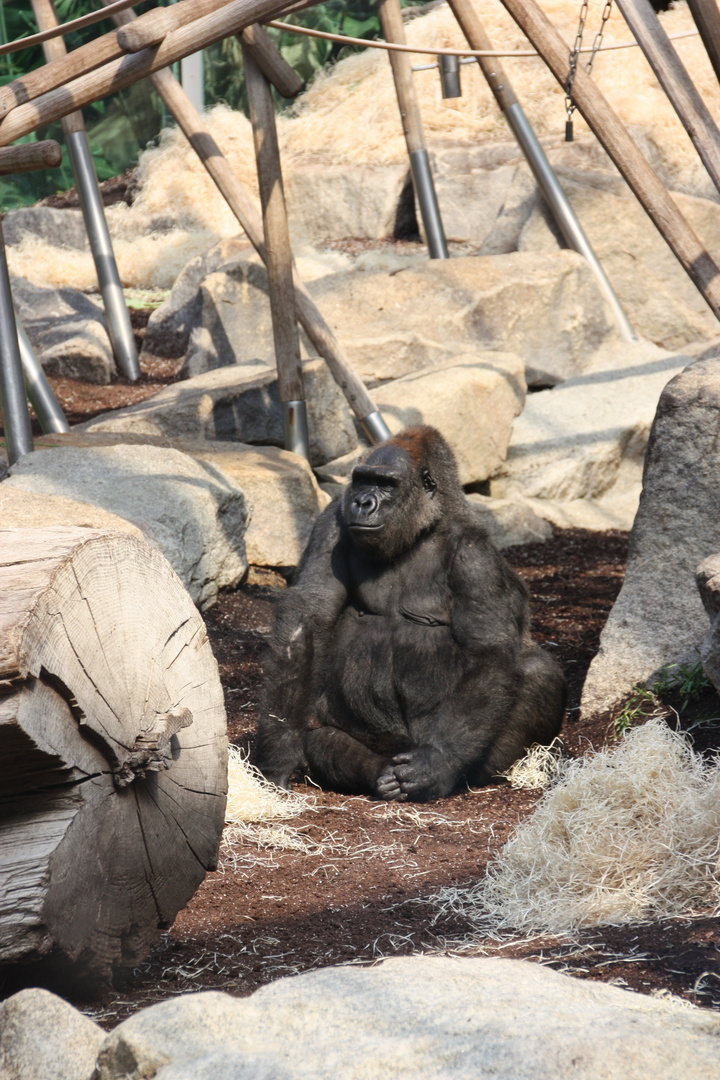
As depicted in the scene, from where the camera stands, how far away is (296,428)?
7.28 m

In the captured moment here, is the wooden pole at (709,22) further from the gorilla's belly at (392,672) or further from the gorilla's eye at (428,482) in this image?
the gorilla's belly at (392,672)

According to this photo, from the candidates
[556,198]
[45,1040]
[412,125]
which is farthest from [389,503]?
[556,198]

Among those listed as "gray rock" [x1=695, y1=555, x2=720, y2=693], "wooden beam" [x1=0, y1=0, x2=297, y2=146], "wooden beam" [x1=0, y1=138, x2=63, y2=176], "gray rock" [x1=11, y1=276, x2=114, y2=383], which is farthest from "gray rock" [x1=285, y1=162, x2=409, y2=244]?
"gray rock" [x1=695, y1=555, x2=720, y2=693]

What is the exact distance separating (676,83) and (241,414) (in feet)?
13.5

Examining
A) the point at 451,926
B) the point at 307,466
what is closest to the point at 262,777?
the point at 451,926

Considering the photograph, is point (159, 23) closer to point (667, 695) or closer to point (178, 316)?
point (667, 695)

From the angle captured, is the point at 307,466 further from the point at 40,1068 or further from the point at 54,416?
the point at 40,1068

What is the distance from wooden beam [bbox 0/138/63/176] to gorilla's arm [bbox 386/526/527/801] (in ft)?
7.85

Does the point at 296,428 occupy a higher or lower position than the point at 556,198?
lower

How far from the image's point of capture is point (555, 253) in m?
9.98

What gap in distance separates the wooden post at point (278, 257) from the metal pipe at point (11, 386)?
1.59m

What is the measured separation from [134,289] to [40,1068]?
12.0m

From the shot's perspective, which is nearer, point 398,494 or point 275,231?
point 398,494

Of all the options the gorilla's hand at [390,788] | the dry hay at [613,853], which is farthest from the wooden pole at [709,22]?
the gorilla's hand at [390,788]
